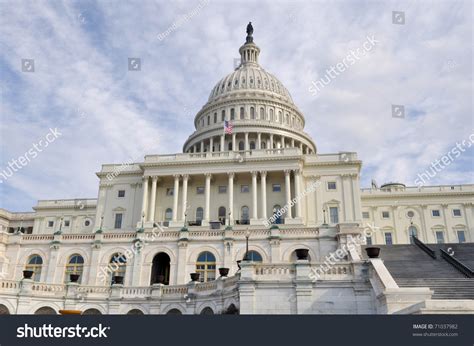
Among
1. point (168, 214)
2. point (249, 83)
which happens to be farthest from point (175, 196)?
point (249, 83)

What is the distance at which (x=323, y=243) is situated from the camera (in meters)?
42.6

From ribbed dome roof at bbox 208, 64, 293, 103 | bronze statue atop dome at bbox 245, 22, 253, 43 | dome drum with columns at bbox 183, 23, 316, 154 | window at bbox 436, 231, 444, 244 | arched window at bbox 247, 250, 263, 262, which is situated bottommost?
arched window at bbox 247, 250, 263, 262

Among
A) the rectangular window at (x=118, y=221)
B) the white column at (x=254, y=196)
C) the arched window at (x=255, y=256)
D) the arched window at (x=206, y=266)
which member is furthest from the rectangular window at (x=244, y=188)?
the arched window at (x=206, y=266)

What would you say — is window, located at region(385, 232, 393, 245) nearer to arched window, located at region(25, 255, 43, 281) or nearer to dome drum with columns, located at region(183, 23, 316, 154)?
dome drum with columns, located at region(183, 23, 316, 154)

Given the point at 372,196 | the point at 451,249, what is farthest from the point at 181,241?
the point at 372,196

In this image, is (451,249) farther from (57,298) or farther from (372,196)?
(372,196)

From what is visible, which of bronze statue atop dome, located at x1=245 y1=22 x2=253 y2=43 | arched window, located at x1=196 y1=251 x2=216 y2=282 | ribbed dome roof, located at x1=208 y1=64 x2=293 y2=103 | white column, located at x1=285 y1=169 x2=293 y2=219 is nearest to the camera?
arched window, located at x1=196 y1=251 x2=216 y2=282

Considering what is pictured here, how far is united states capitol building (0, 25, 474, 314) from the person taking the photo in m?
26.0

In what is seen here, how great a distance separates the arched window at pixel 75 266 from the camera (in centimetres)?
4359

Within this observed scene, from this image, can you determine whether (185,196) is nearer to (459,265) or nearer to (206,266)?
(206,266)

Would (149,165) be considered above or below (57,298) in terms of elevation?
A: above

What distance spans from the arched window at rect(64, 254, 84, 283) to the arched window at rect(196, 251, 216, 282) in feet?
39.5

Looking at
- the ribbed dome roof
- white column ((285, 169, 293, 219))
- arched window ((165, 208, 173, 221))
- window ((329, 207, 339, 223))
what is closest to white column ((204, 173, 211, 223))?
arched window ((165, 208, 173, 221))
